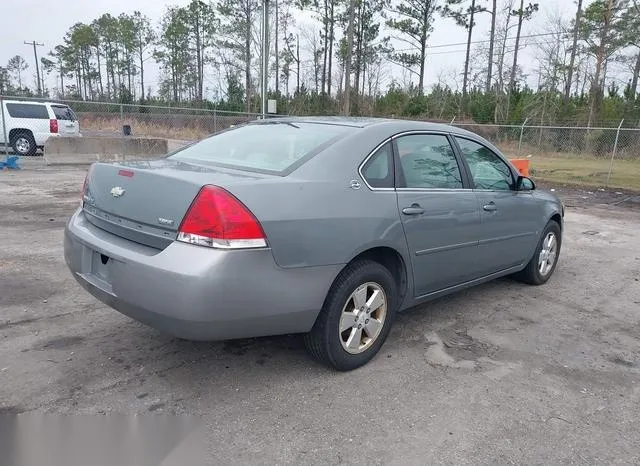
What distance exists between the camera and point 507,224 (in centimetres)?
448

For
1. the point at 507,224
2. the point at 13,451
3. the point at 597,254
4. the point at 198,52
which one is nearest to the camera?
the point at 13,451

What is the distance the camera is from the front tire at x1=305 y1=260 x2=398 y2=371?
3074 mm

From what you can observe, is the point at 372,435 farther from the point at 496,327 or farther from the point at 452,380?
the point at 496,327

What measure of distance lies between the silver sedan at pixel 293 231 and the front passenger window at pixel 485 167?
0.05 metres

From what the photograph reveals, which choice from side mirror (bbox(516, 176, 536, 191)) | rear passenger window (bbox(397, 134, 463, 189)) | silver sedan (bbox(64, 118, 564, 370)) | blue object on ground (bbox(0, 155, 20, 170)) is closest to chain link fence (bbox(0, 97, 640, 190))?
blue object on ground (bbox(0, 155, 20, 170))

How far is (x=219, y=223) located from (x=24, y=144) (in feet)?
52.1

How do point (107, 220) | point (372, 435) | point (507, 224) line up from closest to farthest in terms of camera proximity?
point (372, 435) < point (107, 220) < point (507, 224)

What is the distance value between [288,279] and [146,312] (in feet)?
2.52

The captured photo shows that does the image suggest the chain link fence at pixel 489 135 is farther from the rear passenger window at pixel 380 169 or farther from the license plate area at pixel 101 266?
the license plate area at pixel 101 266

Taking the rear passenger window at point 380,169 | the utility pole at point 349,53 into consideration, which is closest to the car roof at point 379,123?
the rear passenger window at point 380,169

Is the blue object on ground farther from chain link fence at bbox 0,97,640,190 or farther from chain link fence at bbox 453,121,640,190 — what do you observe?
chain link fence at bbox 453,121,640,190

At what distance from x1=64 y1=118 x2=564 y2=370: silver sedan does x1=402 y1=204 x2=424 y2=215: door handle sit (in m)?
0.01

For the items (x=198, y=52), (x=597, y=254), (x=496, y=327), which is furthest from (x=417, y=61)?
(x=496, y=327)

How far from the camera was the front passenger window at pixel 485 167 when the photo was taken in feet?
14.0
